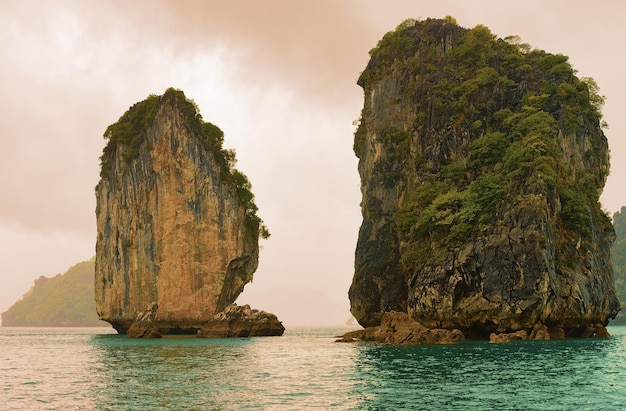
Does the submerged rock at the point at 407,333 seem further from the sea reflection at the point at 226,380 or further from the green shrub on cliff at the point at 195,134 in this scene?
the green shrub on cliff at the point at 195,134

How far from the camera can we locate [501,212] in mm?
50812

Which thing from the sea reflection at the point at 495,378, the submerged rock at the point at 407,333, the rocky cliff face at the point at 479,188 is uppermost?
the rocky cliff face at the point at 479,188

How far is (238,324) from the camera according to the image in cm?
6756

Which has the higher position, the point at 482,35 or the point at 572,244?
the point at 482,35

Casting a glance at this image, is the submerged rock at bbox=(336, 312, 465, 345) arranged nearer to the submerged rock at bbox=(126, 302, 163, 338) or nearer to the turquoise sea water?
the turquoise sea water

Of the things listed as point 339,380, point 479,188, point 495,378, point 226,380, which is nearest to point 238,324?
point 479,188

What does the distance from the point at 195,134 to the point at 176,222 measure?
35.9 feet

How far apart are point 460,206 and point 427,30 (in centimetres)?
2513

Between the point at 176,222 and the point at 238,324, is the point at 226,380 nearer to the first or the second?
the point at 238,324

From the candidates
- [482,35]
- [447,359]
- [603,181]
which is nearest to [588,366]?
[447,359]

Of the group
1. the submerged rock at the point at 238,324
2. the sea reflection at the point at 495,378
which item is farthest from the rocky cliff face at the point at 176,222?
the sea reflection at the point at 495,378

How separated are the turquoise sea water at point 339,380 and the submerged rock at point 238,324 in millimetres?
24366

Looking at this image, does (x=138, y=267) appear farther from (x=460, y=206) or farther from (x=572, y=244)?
(x=572, y=244)

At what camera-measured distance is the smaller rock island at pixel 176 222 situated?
76.4m
